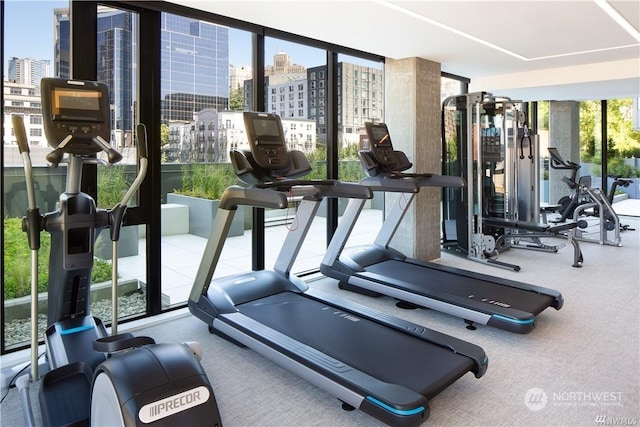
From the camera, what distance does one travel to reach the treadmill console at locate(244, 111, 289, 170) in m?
3.40

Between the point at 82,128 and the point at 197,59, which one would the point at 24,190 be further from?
the point at 197,59

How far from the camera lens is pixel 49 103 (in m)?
2.43

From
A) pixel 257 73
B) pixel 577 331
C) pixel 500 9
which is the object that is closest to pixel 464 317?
pixel 577 331

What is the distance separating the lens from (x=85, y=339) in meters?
2.55

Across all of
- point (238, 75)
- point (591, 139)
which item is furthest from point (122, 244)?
point (591, 139)

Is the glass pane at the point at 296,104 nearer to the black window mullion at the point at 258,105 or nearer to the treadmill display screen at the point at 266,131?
the black window mullion at the point at 258,105

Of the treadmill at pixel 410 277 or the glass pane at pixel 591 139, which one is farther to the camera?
the glass pane at pixel 591 139

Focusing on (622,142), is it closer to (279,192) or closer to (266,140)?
(266,140)

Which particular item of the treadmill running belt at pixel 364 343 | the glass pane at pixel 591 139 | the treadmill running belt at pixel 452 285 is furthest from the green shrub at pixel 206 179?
the glass pane at pixel 591 139

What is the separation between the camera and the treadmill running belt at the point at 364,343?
2439 millimetres

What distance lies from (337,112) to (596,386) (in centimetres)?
365

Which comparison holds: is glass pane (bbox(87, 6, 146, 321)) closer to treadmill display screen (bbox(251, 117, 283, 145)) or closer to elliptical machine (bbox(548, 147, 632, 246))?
treadmill display screen (bbox(251, 117, 283, 145))
